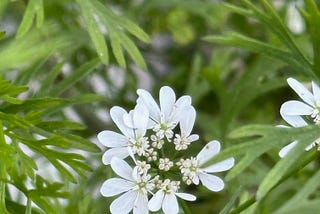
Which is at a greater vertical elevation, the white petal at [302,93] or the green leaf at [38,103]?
the white petal at [302,93]

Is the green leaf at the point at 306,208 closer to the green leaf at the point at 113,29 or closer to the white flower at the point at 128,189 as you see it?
the white flower at the point at 128,189

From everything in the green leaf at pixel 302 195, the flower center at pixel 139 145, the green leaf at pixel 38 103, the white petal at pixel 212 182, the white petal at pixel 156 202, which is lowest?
the white petal at pixel 156 202

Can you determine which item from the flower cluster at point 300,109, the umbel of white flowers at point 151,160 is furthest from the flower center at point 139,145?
the flower cluster at point 300,109

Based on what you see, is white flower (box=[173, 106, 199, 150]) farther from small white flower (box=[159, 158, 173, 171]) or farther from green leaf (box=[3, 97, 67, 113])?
green leaf (box=[3, 97, 67, 113])

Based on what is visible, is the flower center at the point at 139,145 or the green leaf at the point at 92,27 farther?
the green leaf at the point at 92,27

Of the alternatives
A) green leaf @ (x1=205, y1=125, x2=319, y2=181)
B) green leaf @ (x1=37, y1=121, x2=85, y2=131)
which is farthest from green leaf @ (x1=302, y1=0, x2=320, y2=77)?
green leaf @ (x1=37, y1=121, x2=85, y2=131)

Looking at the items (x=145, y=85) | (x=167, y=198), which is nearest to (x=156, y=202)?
(x=167, y=198)

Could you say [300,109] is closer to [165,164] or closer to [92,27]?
[165,164]
